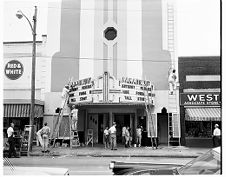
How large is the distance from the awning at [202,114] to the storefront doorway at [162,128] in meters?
1.99

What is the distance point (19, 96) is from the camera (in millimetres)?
20984

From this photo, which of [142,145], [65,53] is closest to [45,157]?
[142,145]

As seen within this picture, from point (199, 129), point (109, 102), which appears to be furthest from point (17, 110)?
point (199, 129)

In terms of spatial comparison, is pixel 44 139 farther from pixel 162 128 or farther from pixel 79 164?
pixel 162 128

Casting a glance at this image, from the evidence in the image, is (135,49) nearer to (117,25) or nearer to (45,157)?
(117,25)

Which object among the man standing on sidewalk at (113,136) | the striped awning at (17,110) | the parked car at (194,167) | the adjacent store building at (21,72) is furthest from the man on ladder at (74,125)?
the parked car at (194,167)

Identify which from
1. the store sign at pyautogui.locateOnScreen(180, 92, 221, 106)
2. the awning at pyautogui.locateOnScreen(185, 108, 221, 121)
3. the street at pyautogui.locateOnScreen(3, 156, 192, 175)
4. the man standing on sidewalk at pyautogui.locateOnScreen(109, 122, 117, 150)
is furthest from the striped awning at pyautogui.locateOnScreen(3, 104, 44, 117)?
the awning at pyautogui.locateOnScreen(185, 108, 221, 121)

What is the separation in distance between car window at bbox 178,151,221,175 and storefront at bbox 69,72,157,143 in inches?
537

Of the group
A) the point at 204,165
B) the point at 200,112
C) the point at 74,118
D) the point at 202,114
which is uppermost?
the point at 200,112

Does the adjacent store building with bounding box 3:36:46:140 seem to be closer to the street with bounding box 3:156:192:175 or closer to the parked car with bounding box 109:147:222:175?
the street with bounding box 3:156:192:175

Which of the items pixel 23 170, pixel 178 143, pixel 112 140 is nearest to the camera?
pixel 23 170

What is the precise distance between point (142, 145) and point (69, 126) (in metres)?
5.00

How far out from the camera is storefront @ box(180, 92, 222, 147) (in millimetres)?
19500

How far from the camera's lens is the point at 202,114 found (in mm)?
19156
